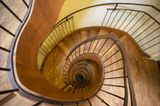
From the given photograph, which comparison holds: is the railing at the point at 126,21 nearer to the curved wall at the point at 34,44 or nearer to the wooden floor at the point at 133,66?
the wooden floor at the point at 133,66

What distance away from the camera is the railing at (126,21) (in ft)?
17.1

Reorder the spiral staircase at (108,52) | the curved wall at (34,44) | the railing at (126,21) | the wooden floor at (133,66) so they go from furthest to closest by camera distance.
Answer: the railing at (126,21), the wooden floor at (133,66), the spiral staircase at (108,52), the curved wall at (34,44)

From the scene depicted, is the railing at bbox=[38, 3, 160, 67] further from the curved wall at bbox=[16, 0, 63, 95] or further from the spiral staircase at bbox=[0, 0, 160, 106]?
the curved wall at bbox=[16, 0, 63, 95]

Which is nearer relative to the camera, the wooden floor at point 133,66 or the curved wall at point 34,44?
the curved wall at point 34,44

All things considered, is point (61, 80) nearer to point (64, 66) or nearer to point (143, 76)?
point (64, 66)

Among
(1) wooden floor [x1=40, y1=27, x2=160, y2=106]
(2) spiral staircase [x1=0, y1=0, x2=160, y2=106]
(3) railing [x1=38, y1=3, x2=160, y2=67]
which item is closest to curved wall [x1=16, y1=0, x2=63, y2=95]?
(2) spiral staircase [x1=0, y1=0, x2=160, y2=106]

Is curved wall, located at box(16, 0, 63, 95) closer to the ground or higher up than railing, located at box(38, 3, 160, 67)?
closer to the ground

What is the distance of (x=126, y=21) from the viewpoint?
5.71m

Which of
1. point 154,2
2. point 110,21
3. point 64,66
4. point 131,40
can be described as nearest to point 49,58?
point 64,66

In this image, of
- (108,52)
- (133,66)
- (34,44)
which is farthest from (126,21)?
(34,44)

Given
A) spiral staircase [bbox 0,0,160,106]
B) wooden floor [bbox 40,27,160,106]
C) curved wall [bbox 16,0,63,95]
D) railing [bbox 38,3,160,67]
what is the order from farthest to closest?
1. railing [bbox 38,3,160,67]
2. wooden floor [bbox 40,27,160,106]
3. spiral staircase [bbox 0,0,160,106]
4. curved wall [bbox 16,0,63,95]

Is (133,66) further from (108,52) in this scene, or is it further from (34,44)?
(34,44)

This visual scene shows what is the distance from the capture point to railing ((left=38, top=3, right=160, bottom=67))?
5.20m

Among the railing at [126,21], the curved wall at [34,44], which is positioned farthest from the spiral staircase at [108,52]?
the curved wall at [34,44]
